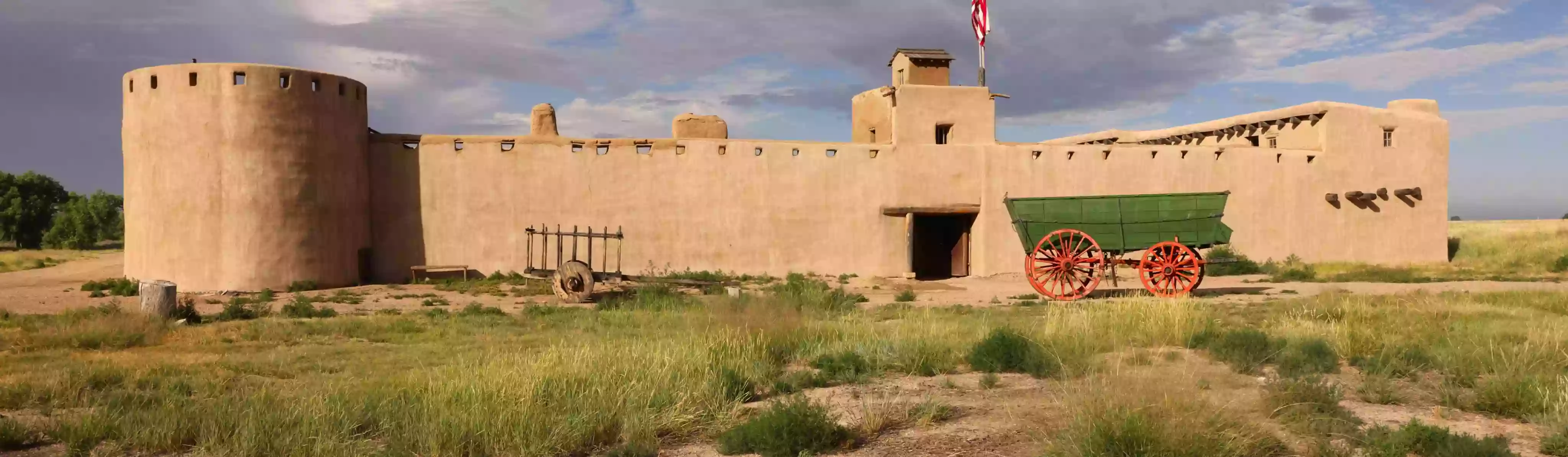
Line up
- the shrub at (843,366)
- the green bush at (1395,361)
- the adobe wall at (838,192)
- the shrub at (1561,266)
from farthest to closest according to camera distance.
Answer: the shrub at (1561,266) < the adobe wall at (838,192) < the shrub at (843,366) < the green bush at (1395,361)

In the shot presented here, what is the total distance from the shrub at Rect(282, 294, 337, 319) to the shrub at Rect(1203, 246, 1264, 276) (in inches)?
682

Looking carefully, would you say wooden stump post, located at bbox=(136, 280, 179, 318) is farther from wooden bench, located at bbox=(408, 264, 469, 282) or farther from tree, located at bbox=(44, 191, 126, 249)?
tree, located at bbox=(44, 191, 126, 249)

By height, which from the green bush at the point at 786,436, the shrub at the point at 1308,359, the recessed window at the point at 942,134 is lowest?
the green bush at the point at 786,436

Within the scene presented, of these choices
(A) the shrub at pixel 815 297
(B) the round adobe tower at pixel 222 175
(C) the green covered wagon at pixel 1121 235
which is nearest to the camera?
(A) the shrub at pixel 815 297

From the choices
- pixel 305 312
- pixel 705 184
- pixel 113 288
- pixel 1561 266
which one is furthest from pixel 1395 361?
pixel 113 288

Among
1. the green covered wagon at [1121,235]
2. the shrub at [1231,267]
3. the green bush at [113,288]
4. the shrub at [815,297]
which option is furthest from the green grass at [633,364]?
the shrub at [1231,267]

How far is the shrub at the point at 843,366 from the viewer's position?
23.7ft

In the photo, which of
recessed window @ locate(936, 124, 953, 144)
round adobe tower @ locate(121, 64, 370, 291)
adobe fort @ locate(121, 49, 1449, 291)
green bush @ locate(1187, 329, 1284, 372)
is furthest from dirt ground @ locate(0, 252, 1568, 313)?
green bush @ locate(1187, 329, 1284, 372)

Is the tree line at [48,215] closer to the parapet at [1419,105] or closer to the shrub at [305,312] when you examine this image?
the shrub at [305,312]

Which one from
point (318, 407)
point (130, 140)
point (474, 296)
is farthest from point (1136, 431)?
point (130, 140)

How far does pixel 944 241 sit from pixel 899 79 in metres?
4.51

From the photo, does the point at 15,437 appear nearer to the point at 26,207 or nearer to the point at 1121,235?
the point at 1121,235

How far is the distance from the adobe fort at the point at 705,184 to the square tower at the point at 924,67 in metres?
0.05

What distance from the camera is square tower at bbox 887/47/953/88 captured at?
893 inches
